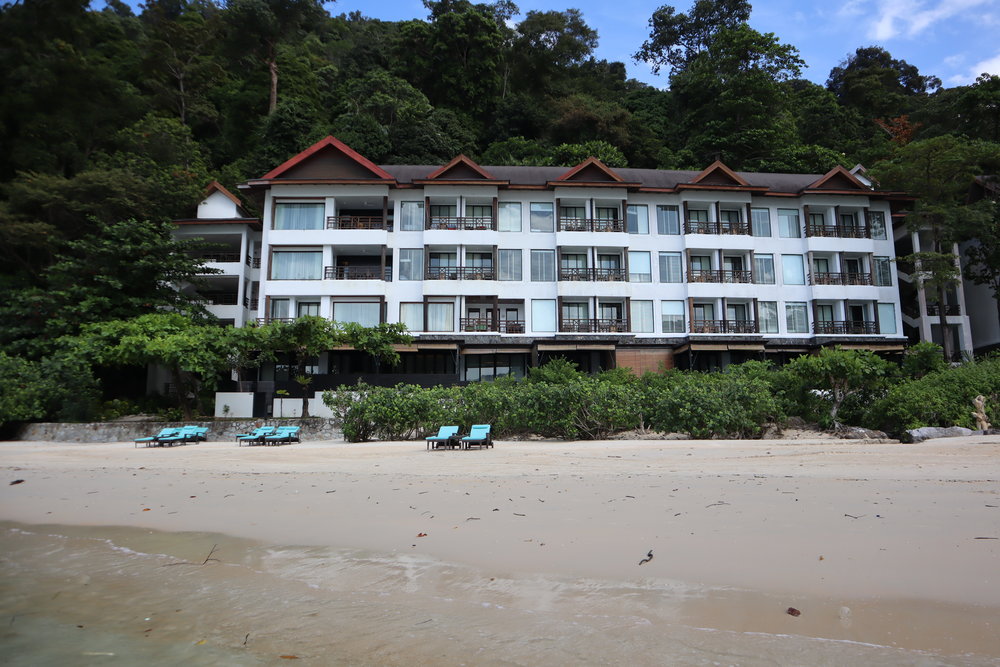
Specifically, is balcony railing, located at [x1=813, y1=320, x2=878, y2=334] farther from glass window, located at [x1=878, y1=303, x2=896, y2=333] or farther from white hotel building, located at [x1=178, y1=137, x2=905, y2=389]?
glass window, located at [x1=878, y1=303, x2=896, y2=333]

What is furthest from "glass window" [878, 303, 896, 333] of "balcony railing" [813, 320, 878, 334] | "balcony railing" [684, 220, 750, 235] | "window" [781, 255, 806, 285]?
"balcony railing" [684, 220, 750, 235]

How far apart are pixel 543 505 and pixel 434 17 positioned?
194 feet

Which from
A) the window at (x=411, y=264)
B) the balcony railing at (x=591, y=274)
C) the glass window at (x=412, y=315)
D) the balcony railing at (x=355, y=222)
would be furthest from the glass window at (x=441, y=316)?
the balcony railing at (x=591, y=274)

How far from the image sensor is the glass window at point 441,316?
104ft

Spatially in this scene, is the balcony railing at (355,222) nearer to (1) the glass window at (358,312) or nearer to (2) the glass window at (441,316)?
(1) the glass window at (358,312)

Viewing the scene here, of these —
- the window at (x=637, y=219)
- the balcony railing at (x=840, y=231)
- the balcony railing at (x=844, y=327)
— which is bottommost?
the balcony railing at (x=844, y=327)

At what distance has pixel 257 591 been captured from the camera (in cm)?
433

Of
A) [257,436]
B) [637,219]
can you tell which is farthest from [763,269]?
[257,436]

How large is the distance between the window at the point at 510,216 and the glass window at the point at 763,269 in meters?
13.7

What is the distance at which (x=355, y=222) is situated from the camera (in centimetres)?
3244

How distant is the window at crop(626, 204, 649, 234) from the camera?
111ft

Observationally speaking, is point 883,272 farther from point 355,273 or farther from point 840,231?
point 355,273

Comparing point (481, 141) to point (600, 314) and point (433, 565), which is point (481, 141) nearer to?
point (600, 314)

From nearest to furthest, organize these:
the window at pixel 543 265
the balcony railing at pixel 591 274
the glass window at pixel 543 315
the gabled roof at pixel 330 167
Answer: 1. the gabled roof at pixel 330 167
2. the glass window at pixel 543 315
3. the balcony railing at pixel 591 274
4. the window at pixel 543 265
